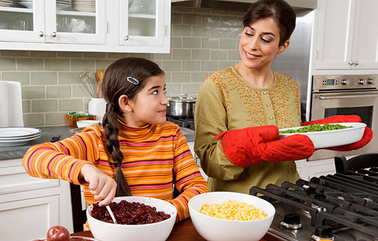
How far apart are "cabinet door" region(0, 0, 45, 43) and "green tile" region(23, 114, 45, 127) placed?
589mm

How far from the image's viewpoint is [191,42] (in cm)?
326

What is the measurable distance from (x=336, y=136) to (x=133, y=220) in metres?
0.90

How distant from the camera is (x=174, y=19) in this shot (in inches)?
124

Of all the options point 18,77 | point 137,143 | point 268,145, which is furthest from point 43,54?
point 268,145

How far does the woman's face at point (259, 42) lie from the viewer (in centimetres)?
162

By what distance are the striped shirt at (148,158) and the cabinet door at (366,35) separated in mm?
2559

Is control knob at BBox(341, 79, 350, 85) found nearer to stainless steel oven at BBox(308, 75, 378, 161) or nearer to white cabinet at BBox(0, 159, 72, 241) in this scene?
Answer: stainless steel oven at BBox(308, 75, 378, 161)

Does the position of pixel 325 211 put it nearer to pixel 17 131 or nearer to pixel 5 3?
pixel 17 131

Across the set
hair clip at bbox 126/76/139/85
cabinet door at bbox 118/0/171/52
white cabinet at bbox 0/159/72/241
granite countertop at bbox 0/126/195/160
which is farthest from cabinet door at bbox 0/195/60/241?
hair clip at bbox 126/76/139/85

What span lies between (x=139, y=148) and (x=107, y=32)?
141 cm

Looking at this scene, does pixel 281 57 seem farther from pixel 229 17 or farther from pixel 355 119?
pixel 355 119

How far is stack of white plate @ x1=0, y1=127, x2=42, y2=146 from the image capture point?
7.17ft

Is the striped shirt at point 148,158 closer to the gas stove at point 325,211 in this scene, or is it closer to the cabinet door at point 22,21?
the gas stove at point 325,211

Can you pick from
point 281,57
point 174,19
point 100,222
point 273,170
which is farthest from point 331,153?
point 100,222
